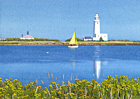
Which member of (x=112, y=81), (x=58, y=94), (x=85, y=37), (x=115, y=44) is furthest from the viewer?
(x=85, y=37)

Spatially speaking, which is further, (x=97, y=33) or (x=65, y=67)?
(x=97, y=33)

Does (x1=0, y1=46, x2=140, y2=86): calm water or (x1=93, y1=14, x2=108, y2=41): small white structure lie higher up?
(x1=93, y1=14, x2=108, y2=41): small white structure

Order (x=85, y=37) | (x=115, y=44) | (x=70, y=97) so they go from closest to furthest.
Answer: (x=70, y=97), (x=115, y=44), (x=85, y=37)

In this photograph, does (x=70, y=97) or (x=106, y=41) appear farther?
(x=106, y=41)

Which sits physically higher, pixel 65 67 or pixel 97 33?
pixel 97 33

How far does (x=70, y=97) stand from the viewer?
9.58 metres

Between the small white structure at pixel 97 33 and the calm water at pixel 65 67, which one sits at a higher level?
the small white structure at pixel 97 33

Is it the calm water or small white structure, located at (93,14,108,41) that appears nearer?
the calm water

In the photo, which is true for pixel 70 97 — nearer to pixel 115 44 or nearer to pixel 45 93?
pixel 45 93

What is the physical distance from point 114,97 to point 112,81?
231cm

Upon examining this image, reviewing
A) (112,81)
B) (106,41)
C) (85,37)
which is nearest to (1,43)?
(85,37)

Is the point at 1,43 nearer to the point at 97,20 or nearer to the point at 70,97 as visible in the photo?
the point at 97,20

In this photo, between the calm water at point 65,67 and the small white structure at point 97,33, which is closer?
the calm water at point 65,67

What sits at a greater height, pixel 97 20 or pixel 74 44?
pixel 97 20
